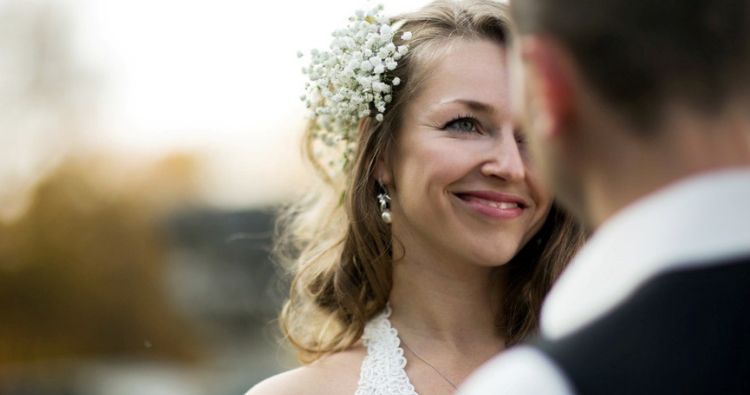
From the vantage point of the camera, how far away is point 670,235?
1123mm

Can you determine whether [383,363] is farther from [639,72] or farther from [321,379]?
[639,72]

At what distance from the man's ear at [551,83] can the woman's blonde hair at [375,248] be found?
211 centimetres

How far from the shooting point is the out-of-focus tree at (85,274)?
67.9 feet

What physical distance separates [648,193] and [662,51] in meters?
0.16

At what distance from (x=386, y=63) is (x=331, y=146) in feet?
1.66

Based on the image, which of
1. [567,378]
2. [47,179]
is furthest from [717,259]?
[47,179]

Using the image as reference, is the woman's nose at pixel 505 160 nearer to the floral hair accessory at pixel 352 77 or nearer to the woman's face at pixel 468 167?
the woman's face at pixel 468 167

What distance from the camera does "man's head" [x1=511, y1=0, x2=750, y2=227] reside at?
1174mm

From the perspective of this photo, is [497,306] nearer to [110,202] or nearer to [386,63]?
[386,63]

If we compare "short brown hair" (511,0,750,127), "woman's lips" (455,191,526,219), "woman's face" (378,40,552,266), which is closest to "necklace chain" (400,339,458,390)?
"woman's face" (378,40,552,266)

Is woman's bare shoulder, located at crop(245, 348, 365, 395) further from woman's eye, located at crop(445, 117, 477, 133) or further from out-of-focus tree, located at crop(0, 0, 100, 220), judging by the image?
out-of-focus tree, located at crop(0, 0, 100, 220)

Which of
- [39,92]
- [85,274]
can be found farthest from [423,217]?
[39,92]

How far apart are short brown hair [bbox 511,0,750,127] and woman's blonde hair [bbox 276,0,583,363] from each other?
2187 millimetres

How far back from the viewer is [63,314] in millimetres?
21172
